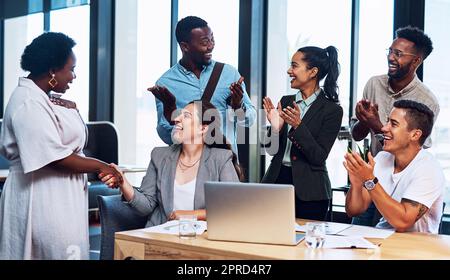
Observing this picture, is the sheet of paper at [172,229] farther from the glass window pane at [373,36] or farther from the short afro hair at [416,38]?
the glass window pane at [373,36]

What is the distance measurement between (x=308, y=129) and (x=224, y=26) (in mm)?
2345

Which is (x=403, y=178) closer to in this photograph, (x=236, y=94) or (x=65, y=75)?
(x=236, y=94)

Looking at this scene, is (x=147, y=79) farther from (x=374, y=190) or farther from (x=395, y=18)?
(x=374, y=190)

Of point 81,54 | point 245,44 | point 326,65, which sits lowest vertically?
point 326,65

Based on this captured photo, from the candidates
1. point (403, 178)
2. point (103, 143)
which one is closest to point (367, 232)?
point (403, 178)

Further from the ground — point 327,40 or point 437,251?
point 327,40

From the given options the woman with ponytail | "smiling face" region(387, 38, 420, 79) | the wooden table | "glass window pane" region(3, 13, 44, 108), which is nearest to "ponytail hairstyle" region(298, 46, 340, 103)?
the woman with ponytail

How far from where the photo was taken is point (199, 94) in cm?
317

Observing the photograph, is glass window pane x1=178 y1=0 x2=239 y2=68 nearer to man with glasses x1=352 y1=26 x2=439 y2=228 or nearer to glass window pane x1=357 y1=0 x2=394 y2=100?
glass window pane x1=357 y1=0 x2=394 y2=100

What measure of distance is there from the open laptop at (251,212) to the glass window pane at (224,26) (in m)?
2.95
